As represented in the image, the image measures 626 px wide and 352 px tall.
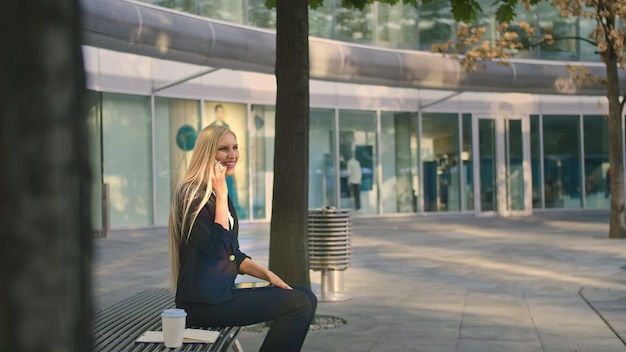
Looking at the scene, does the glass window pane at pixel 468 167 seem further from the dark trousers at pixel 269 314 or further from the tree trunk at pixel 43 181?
the tree trunk at pixel 43 181

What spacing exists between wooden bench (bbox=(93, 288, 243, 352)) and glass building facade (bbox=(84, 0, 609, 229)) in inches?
642

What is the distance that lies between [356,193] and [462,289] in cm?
1924

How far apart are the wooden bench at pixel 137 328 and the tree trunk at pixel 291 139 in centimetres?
131

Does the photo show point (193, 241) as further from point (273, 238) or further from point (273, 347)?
point (273, 238)

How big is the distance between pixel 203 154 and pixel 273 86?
22548mm

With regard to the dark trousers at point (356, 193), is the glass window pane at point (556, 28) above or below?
above

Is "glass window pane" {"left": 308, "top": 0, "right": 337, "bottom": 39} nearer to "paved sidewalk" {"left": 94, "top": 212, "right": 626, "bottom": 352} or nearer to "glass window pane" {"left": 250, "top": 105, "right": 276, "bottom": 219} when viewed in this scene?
"glass window pane" {"left": 250, "top": 105, "right": 276, "bottom": 219}

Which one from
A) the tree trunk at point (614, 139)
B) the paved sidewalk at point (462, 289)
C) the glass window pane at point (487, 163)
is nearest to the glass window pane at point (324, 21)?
the glass window pane at point (487, 163)

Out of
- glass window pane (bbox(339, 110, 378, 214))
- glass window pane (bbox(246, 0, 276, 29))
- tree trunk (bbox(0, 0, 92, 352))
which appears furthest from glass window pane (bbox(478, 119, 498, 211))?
tree trunk (bbox(0, 0, 92, 352))

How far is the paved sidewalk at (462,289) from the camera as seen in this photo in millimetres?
6895

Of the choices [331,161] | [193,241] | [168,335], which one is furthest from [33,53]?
[331,161]

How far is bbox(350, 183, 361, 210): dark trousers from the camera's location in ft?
96.6

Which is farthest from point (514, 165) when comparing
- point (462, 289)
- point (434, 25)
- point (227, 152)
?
point (227, 152)

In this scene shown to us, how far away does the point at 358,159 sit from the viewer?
97.3 feet
